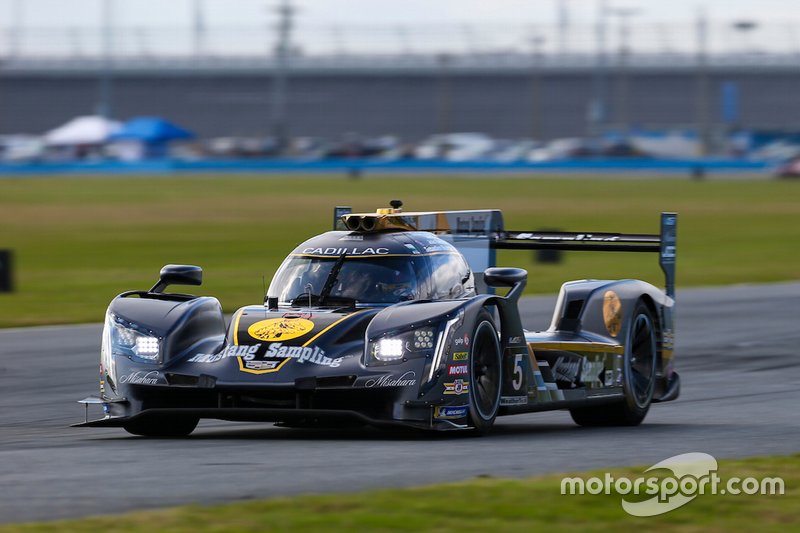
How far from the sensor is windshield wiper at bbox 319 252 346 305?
412 inches

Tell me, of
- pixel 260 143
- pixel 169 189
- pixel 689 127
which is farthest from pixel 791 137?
pixel 169 189

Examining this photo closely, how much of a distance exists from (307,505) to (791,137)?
359ft

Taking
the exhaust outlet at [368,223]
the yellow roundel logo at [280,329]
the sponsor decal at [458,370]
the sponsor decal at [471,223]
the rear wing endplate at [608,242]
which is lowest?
the sponsor decal at [458,370]

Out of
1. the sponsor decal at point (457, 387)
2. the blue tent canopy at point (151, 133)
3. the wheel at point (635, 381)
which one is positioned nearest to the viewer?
the sponsor decal at point (457, 387)

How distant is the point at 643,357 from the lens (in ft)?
38.9

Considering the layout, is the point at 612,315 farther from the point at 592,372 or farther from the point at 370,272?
the point at 370,272

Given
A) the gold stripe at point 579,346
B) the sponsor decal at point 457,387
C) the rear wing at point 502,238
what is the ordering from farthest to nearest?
the rear wing at point 502,238, the gold stripe at point 579,346, the sponsor decal at point 457,387

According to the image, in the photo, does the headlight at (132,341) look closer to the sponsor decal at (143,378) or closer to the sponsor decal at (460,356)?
the sponsor decal at (143,378)

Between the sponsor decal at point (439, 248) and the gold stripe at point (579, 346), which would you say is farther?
the gold stripe at point (579, 346)

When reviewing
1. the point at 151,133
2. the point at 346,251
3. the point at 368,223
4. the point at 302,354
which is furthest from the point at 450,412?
the point at 151,133

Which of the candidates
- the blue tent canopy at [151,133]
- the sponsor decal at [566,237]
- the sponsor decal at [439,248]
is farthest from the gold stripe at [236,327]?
the blue tent canopy at [151,133]

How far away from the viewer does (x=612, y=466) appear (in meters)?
8.54

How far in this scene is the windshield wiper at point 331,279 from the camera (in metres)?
10.5

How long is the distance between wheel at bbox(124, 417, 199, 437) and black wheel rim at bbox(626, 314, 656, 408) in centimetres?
348
